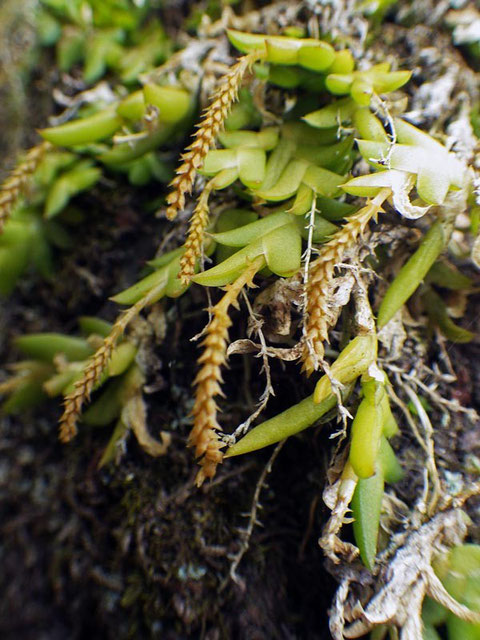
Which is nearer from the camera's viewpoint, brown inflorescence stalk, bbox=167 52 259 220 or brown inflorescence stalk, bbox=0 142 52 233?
brown inflorescence stalk, bbox=167 52 259 220

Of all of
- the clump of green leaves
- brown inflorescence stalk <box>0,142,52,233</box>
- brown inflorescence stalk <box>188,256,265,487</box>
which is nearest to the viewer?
brown inflorescence stalk <box>188,256,265,487</box>

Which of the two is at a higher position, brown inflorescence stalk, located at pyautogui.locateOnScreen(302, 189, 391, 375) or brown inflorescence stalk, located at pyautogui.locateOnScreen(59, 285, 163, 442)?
brown inflorescence stalk, located at pyautogui.locateOnScreen(302, 189, 391, 375)

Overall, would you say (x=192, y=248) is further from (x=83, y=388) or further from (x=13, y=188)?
(x=13, y=188)

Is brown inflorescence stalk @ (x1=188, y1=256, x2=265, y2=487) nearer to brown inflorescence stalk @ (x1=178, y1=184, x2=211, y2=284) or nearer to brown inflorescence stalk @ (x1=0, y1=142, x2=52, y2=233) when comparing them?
brown inflorescence stalk @ (x1=178, y1=184, x2=211, y2=284)

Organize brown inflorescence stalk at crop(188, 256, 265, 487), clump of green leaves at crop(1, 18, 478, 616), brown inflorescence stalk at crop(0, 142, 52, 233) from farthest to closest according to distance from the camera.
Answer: brown inflorescence stalk at crop(0, 142, 52, 233) → clump of green leaves at crop(1, 18, 478, 616) → brown inflorescence stalk at crop(188, 256, 265, 487)

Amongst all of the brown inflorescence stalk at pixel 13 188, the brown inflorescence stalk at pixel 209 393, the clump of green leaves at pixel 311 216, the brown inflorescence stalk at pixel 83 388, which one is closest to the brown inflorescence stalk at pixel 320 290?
the clump of green leaves at pixel 311 216

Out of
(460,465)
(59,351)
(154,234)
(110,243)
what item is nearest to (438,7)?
(154,234)

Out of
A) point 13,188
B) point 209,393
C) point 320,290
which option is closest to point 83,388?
point 209,393

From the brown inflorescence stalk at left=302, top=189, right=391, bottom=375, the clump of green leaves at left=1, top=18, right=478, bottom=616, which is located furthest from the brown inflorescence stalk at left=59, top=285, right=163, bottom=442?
the brown inflorescence stalk at left=302, top=189, right=391, bottom=375

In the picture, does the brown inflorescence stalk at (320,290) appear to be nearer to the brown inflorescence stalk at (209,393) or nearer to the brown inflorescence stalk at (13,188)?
the brown inflorescence stalk at (209,393)

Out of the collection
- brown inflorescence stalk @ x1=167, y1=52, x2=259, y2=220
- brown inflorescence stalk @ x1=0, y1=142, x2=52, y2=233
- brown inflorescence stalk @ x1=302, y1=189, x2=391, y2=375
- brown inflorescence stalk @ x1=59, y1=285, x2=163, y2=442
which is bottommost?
brown inflorescence stalk @ x1=59, y1=285, x2=163, y2=442
